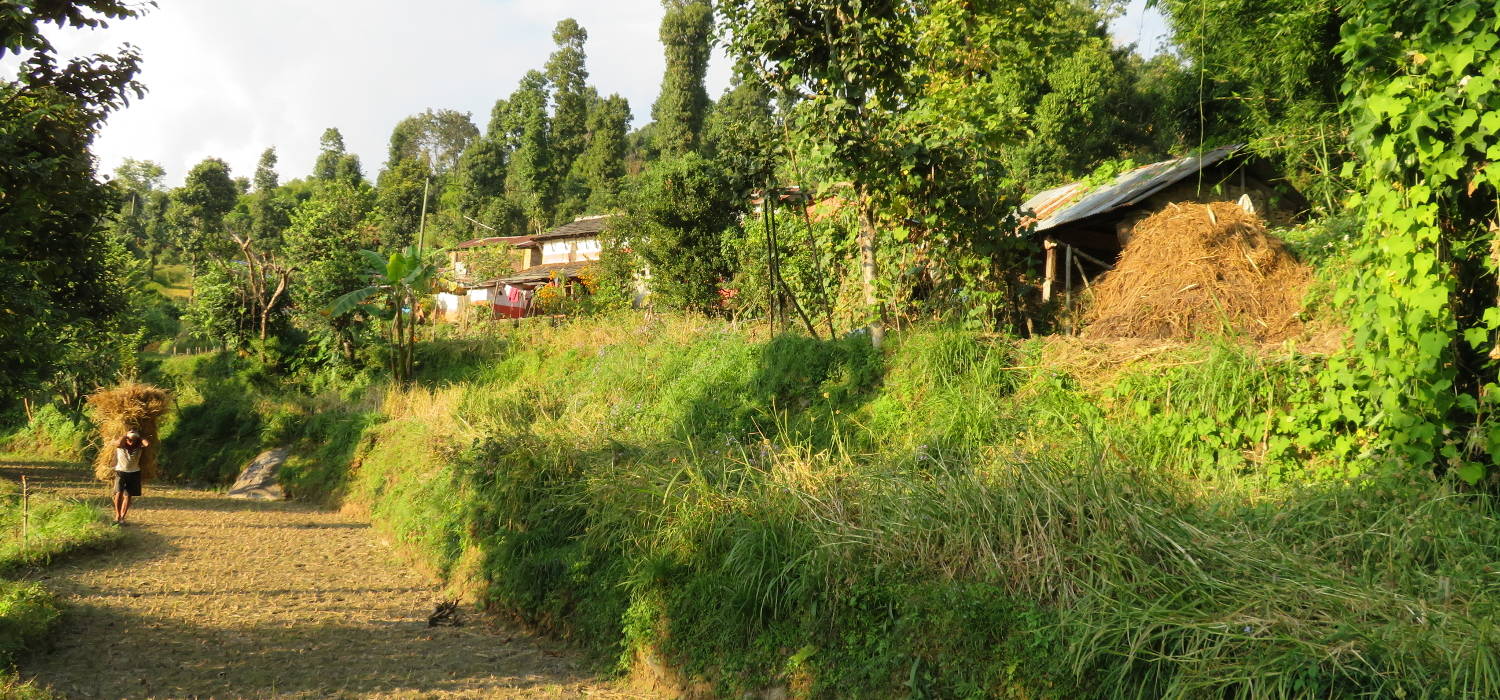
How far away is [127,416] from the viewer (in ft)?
47.8

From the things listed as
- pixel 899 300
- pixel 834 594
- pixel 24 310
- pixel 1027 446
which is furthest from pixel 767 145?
pixel 24 310

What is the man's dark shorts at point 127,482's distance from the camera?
12.1m

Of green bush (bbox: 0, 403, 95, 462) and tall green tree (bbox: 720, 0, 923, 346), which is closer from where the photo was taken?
tall green tree (bbox: 720, 0, 923, 346)

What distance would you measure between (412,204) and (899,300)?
1712 inches

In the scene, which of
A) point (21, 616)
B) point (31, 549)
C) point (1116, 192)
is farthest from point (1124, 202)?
point (31, 549)

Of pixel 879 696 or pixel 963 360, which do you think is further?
pixel 963 360

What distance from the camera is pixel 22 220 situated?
7.82 m

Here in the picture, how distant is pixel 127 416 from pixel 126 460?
308 cm

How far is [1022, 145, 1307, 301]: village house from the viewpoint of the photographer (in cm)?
1204

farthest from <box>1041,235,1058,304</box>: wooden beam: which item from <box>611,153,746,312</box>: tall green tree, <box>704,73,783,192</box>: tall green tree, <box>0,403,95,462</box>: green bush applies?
<box>0,403,95,462</box>: green bush

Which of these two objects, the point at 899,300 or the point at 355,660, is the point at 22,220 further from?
the point at 899,300

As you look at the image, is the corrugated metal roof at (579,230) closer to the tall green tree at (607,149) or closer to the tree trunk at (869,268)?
the tall green tree at (607,149)

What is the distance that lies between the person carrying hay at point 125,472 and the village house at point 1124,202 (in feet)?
38.9

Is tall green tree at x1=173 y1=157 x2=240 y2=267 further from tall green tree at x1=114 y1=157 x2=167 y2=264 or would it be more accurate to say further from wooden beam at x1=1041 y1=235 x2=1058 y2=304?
wooden beam at x1=1041 y1=235 x2=1058 y2=304
